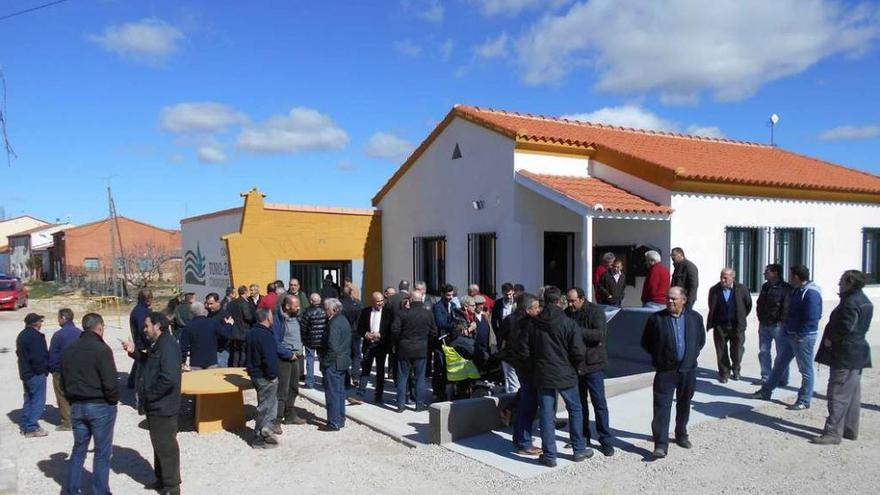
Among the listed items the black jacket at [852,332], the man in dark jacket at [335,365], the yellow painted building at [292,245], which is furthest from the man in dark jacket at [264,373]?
the yellow painted building at [292,245]

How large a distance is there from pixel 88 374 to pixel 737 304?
7.63 m

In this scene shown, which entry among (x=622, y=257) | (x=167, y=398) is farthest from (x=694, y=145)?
(x=167, y=398)

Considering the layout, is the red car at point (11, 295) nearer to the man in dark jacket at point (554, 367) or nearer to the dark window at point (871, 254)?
the man in dark jacket at point (554, 367)

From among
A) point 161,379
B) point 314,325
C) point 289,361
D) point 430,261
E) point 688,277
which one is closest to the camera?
point 161,379

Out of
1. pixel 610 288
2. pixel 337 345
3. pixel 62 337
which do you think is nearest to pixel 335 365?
pixel 337 345

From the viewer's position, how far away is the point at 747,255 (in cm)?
1256

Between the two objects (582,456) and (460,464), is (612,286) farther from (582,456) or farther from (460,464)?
(460,464)

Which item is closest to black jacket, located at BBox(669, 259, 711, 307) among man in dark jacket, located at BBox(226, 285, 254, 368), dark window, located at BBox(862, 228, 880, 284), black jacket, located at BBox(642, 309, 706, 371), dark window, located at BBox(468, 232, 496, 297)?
black jacket, located at BBox(642, 309, 706, 371)

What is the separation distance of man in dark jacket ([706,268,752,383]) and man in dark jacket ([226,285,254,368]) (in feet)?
22.0

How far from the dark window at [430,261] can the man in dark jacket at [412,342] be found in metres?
6.06

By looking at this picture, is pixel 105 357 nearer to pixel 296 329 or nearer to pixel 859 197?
pixel 296 329

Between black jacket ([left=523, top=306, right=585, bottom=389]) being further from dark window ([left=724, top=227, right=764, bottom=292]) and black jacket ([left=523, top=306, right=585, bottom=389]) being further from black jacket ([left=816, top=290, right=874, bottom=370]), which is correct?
dark window ([left=724, top=227, right=764, bottom=292])

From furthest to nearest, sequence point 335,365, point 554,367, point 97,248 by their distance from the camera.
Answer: point 97,248 → point 335,365 → point 554,367

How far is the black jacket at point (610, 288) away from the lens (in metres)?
9.84
